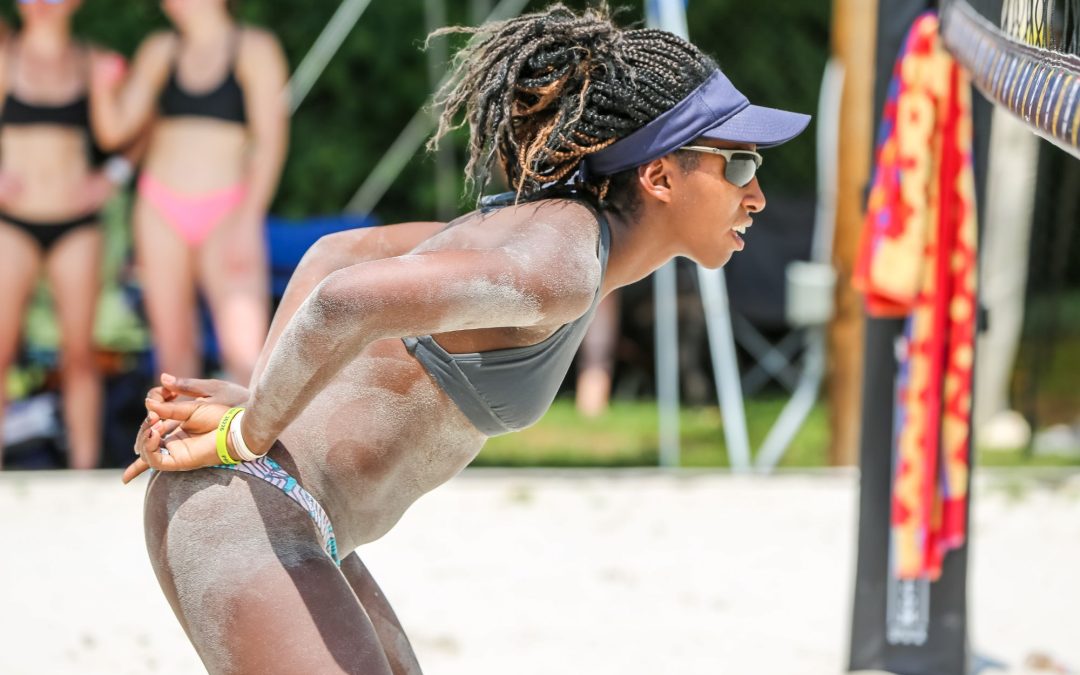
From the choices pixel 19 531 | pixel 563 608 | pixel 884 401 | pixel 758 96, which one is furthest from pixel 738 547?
pixel 758 96

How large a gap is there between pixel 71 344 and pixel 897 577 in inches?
183

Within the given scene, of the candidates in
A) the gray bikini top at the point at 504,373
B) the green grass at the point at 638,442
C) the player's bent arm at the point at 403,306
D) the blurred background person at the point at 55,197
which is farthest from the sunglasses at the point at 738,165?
the green grass at the point at 638,442

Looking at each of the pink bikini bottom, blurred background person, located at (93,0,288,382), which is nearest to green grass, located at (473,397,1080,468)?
blurred background person, located at (93,0,288,382)

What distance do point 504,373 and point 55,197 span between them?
218 inches

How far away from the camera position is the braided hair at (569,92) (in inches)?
85.8

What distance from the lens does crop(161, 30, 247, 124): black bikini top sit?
6.99 metres

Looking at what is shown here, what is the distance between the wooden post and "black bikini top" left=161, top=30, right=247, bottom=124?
315 cm

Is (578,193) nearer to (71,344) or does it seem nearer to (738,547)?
(738,547)

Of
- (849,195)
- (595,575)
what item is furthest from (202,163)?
(849,195)

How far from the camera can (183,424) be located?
2131 millimetres

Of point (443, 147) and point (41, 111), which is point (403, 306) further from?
point (443, 147)

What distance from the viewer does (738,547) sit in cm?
590

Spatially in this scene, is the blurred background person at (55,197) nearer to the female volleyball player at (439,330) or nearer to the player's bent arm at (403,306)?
the female volleyball player at (439,330)

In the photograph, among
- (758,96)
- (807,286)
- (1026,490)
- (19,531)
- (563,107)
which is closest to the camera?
(563,107)
